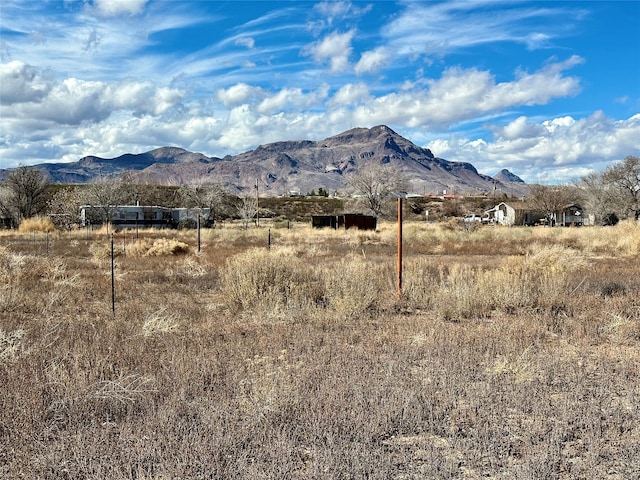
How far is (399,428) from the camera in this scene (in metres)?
4.35

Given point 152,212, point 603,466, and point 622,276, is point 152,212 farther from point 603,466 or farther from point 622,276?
point 603,466

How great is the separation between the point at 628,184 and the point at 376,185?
29682 millimetres

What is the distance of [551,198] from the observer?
2790 inches

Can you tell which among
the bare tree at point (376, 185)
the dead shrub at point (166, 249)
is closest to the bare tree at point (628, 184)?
the bare tree at point (376, 185)

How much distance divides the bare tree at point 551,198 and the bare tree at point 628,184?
807 cm

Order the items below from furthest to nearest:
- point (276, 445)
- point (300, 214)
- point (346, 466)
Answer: point (300, 214) < point (276, 445) < point (346, 466)

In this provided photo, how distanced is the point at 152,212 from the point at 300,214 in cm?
4074

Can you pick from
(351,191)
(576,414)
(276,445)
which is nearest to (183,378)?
(276,445)

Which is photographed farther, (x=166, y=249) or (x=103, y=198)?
(x=103, y=198)

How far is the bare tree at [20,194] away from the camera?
51781 millimetres

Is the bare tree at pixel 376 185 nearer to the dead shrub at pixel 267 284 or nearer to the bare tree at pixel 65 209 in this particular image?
the bare tree at pixel 65 209

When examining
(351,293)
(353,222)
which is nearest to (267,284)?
(351,293)

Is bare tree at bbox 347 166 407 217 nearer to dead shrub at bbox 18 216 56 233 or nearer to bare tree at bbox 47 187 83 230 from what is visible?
bare tree at bbox 47 187 83 230

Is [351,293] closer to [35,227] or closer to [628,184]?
[35,227]
